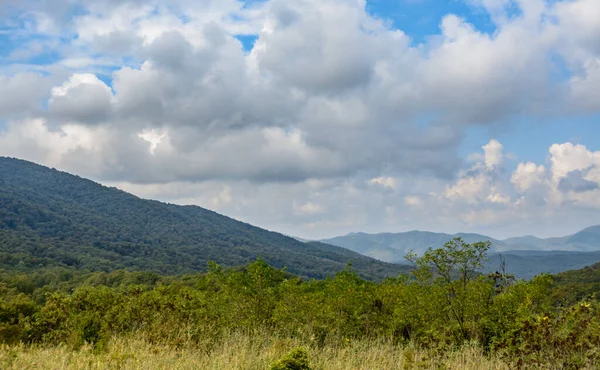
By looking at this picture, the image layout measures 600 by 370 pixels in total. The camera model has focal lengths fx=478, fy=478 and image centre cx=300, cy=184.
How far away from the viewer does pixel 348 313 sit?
589 inches

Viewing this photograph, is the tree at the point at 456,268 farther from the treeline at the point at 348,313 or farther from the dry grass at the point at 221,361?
the dry grass at the point at 221,361

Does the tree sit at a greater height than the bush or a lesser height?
greater

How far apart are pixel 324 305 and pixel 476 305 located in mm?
4669

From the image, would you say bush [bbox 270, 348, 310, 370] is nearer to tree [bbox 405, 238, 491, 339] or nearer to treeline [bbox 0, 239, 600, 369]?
treeline [bbox 0, 239, 600, 369]

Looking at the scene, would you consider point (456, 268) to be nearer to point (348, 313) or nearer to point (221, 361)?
point (348, 313)

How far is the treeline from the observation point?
400 inches

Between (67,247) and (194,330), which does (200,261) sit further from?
(194,330)

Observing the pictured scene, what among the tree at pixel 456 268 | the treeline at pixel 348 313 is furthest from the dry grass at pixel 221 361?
the tree at pixel 456 268

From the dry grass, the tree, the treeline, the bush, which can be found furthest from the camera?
the tree

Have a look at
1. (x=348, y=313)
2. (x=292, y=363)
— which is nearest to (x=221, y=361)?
(x=292, y=363)

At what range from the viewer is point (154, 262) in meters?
172

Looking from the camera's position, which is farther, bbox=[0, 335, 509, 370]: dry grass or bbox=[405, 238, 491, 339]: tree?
bbox=[405, 238, 491, 339]: tree

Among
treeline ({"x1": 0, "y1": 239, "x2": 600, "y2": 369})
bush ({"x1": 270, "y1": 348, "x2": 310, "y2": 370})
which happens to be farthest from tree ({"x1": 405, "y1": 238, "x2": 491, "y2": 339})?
bush ({"x1": 270, "y1": 348, "x2": 310, "y2": 370})

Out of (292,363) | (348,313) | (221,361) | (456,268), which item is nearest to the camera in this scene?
(292,363)
